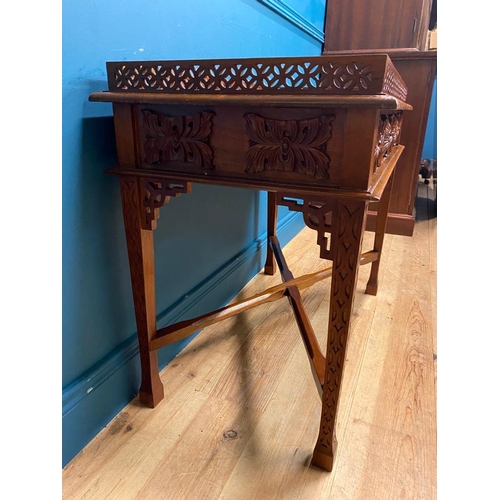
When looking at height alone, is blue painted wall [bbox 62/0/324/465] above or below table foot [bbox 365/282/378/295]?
above

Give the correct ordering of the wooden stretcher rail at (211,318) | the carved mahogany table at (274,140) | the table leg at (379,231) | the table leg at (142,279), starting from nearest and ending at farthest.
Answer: the carved mahogany table at (274,140) < the table leg at (142,279) < the wooden stretcher rail at (211,318) < the table leg at (379,231)

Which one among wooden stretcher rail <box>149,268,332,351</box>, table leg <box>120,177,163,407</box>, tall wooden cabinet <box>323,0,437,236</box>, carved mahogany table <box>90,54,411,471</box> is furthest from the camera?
tall wooden cabinet <box>323,0,437,236</box>

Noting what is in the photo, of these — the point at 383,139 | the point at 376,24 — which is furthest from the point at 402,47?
the point at 383,139

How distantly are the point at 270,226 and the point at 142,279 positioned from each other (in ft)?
2.85

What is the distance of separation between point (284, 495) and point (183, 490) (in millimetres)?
207

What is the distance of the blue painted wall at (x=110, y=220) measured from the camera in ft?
2.56

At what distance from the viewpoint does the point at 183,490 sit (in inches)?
32.5

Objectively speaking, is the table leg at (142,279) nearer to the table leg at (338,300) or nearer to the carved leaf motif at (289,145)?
the carved leaf motif at (289,145)

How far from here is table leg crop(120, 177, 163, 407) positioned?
87cm

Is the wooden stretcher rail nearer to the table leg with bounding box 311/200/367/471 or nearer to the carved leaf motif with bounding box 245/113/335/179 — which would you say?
the table leg with bounding box 311/200/367/471

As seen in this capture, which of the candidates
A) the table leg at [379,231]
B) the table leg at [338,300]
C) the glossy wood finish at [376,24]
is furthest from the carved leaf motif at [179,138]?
the glossy wood finish at [376,24]

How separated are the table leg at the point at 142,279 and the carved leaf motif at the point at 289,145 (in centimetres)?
28

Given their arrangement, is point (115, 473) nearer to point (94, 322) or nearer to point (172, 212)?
point (94, 322)

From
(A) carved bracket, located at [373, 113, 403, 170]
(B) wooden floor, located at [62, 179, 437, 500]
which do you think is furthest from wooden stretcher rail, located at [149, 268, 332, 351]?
(A) carved bracket, located at [373, 113, 403, 170]
